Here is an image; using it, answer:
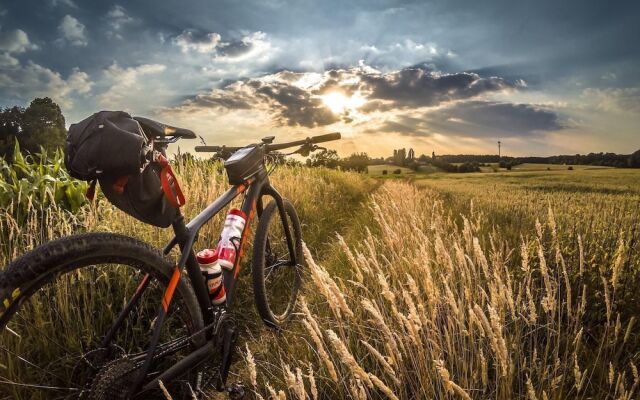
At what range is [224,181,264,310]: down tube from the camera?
274 centimetres

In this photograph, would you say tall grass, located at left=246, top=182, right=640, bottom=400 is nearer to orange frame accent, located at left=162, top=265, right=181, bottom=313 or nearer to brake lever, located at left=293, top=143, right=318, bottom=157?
orange frame accent, located at left=162, top=265, right=181, bottom=313

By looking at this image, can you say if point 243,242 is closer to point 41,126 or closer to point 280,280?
point 280,280

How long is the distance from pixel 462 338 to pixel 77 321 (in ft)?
7.61

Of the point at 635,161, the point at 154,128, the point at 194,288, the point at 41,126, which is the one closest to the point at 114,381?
the point at 194,288

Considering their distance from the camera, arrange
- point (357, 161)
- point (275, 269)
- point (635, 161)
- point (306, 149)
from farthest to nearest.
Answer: point (357, 161)
point (635, 161)
point (275, 269)
point (306, 149)

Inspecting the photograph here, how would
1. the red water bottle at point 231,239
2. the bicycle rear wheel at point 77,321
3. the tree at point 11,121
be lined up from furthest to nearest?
the tree at point 11,121 < the red water bottle at point 231,239 < the bicycle rear wheel at point 77,321

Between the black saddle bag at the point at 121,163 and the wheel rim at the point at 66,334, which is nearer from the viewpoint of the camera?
the black saddle bag at the point at 121,163

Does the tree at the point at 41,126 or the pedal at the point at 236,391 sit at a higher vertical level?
the tree at the point at 41,126

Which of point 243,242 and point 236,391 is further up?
point 243,242

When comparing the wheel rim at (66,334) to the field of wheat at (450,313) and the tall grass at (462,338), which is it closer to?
the field of wheat at (450,313)

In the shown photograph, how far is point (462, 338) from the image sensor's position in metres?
1.92

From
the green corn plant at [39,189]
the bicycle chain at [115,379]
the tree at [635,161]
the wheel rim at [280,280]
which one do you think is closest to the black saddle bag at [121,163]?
the bicycle chain at [115,379]

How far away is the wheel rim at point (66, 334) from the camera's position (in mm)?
2026

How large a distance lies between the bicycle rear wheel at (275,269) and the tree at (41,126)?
132ft
